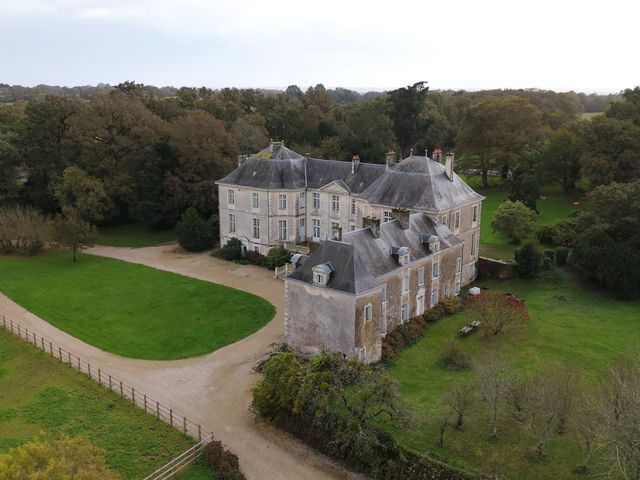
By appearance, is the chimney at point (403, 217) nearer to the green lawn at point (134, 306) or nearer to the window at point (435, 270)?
the window at point (435, 270)

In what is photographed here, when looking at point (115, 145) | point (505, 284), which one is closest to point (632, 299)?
point (505, 284)

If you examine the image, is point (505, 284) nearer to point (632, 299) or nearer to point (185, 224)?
point (632, 299)

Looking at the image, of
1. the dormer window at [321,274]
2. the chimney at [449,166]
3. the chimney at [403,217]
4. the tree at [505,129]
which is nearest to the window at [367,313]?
the dormer window at [321,274]

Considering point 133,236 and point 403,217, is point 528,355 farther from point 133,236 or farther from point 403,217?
point 133,236

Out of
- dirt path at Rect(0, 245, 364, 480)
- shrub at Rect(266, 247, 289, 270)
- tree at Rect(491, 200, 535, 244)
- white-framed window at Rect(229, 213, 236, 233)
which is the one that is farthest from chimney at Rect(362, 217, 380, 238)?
tree at Rect(491, 200, 535, 244)

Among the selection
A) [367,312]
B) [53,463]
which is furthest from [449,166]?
[53,463]

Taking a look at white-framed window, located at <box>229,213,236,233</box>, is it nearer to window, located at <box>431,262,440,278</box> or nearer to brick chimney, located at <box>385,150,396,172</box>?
brick chimney, located at <box>385,150,396,172</box>
